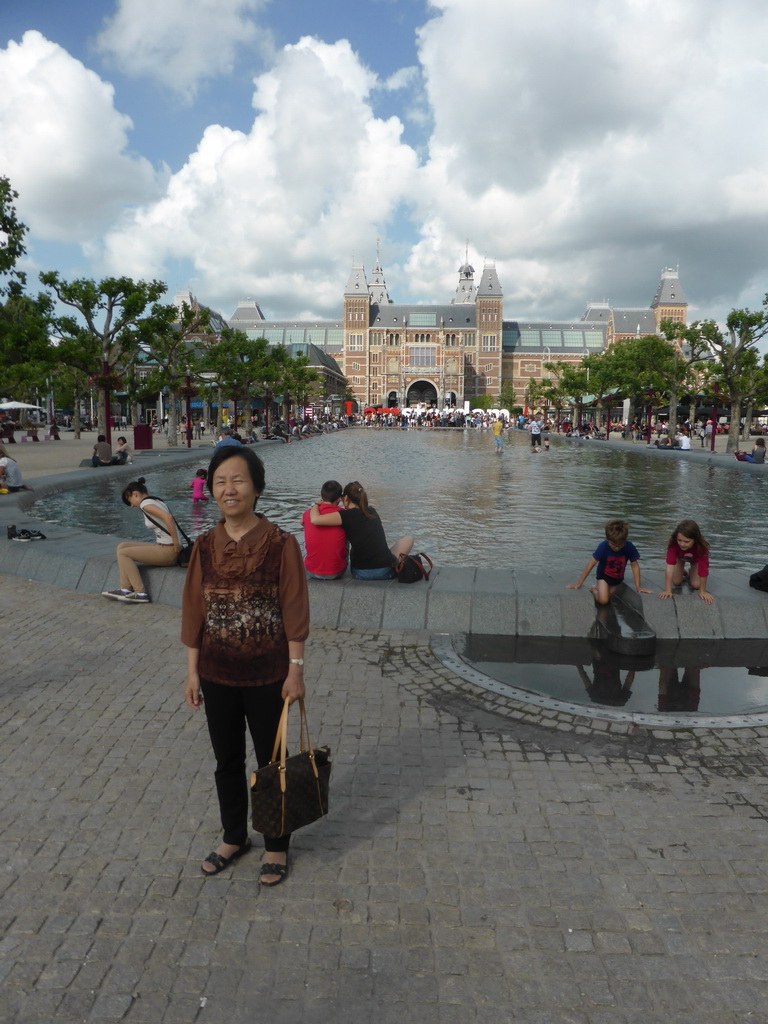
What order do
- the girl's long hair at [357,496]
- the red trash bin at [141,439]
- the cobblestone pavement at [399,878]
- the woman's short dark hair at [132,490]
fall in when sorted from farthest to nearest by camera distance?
1. the red trash bin at [141,439]
2. the woman's short dark hair at [132,490]
3. the girl's long hair at [357,496]
4. the cobblestone pavement at [399,878]

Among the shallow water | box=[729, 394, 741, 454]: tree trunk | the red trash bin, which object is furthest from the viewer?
box=[729, 394, 741, 454]: tree trunk

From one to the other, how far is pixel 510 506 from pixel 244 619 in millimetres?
12095

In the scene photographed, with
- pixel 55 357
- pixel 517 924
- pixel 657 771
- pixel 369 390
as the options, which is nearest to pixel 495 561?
pixel 657 771

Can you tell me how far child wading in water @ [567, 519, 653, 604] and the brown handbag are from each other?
4.13 meters

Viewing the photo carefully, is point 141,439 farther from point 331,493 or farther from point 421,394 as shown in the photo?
point 421,394

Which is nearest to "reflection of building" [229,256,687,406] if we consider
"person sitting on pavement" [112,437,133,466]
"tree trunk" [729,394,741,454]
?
"tree trunk" [729,394,741,454]

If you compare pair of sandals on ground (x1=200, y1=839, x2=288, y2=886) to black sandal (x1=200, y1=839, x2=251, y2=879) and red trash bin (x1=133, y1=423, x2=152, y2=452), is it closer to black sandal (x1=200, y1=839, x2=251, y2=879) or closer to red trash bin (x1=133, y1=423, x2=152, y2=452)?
black sandal (x1=200, y1=839, x2=251, y2=879)

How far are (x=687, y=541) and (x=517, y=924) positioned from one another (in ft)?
14.8

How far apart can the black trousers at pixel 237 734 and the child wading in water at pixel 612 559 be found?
4.11m

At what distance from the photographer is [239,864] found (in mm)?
3137

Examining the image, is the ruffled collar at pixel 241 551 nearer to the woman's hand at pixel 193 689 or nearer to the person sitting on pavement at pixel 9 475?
the woman's hand at pixel 193 689

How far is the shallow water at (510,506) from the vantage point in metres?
10.2

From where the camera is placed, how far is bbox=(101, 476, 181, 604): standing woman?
7.14 m

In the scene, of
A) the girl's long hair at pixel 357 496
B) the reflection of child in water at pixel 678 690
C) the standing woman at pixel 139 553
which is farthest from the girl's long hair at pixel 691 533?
the standing woman at pixel 139 553
